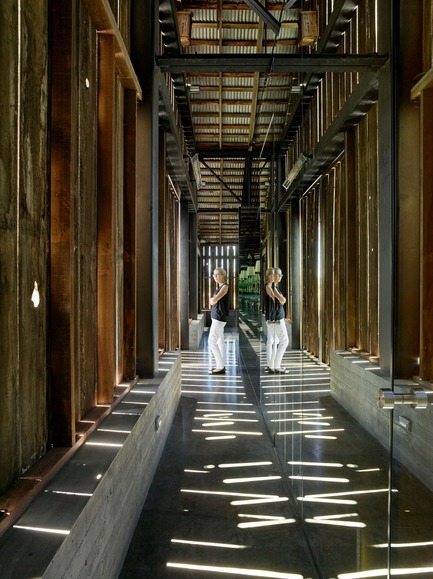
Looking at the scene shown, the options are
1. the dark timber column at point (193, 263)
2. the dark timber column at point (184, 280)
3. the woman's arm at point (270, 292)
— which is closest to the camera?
the woman's arm at point (270, 292)

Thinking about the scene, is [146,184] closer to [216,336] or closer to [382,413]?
[382,413]

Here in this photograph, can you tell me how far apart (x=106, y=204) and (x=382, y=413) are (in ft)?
8.91

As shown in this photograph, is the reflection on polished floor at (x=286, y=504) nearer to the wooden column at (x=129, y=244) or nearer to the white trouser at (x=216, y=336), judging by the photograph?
the wooden column at (x=129, y=244)

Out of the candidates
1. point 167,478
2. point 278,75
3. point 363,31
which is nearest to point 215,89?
point 278,75

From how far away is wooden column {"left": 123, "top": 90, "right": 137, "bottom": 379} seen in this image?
153 inches

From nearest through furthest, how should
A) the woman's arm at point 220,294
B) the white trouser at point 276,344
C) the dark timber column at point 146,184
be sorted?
the dark timber column at point 146,184, the white trouser at point 276,344, the woman's arm at point 220,294

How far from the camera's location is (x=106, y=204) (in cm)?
312

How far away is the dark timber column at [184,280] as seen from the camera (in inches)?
420

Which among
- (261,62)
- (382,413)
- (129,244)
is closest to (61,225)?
(129,244)

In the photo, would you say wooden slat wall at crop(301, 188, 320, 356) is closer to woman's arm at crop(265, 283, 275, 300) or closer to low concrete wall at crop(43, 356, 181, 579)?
woman's arm at crop(265, 283, 275, 300)

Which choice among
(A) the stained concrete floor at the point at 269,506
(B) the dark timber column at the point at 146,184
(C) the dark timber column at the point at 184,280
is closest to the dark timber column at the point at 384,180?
(A) the stained concrete floor at the point at 269,506

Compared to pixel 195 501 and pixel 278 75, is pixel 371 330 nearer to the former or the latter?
pixel 195 501

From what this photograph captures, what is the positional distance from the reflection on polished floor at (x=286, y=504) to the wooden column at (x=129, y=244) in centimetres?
109

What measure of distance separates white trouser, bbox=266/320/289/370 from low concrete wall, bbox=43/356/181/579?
236 cm
